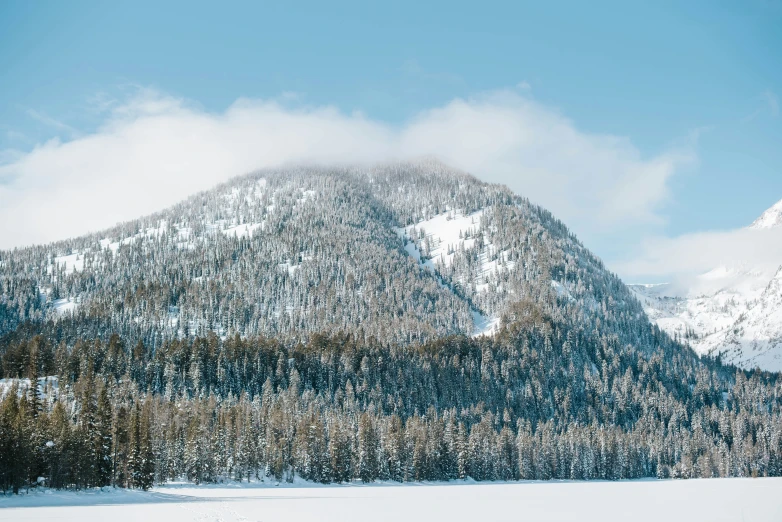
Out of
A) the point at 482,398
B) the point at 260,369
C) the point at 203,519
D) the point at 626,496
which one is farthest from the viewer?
the point at 482,398

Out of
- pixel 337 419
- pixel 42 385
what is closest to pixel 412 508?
pixel 337 419

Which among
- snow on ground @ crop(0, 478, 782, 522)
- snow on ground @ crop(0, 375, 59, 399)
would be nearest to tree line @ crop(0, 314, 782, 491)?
snow on ground @ crop(0, 375, 59, 399)

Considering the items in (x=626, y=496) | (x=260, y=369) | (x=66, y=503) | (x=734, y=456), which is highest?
(x=260, y=369)

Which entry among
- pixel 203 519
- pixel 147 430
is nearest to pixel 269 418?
pixel 147 430

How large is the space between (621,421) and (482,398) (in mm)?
47563

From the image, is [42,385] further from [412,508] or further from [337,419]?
[412,508]

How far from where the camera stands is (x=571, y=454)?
136875 millimetres

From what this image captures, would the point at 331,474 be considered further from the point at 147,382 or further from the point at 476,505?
the point at 147,382

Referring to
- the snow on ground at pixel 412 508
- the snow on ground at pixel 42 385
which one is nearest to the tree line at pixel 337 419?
the snow on ground at pixel 42 385

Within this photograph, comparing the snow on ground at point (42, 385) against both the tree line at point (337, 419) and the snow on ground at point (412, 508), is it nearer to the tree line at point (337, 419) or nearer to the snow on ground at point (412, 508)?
the tree line at point (337, 419)

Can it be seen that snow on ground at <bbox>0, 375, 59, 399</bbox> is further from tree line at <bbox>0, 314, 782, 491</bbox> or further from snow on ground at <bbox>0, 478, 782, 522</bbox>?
snow on ground at <bbox>0, 478, 782, 522</bbox>

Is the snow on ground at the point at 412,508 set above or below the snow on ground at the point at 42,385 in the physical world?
below

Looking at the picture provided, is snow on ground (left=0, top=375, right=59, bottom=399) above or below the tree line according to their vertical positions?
above

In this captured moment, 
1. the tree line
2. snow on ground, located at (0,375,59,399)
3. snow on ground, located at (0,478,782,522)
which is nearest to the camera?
snow on ground, located at (0,478,782,522)
